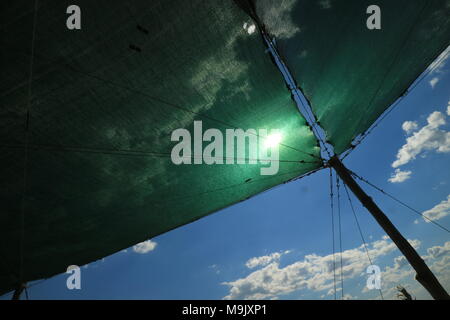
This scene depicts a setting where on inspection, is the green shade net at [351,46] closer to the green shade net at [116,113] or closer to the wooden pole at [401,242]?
the green shade net at [116,113]

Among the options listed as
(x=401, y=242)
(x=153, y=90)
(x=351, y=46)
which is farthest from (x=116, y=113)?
(x=401, y=242)

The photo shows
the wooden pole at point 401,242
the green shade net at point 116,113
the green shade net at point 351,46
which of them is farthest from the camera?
the wooden pole at point 401,242

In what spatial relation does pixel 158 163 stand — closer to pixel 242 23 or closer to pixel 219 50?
pixel 219 50

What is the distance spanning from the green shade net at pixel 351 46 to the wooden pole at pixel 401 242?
1241 mm

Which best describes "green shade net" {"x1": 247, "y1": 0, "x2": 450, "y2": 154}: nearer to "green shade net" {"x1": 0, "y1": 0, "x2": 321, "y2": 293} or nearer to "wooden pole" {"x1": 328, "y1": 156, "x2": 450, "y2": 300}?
"green shade net" {"x1": 0, "y1": 0, "x2": 321, "y2": 293}

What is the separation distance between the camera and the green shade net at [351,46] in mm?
3283

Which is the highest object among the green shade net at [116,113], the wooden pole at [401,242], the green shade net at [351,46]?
the green shade net at [351,46]

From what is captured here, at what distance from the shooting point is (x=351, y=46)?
3.74m

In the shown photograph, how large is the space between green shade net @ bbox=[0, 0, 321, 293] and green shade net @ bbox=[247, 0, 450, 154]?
1.27 feet

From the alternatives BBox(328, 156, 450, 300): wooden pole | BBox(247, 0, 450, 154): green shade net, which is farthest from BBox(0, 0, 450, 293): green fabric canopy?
BBox(328, 156, 450, 300): wooden pole

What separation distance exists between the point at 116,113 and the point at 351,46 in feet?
11.8

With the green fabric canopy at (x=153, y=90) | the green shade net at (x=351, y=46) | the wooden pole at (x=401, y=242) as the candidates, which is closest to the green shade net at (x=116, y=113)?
the green fabric canopy at (x=153, y=90)

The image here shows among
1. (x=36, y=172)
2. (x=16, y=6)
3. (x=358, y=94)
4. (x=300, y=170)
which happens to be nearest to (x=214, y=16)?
(x=16, y=6)

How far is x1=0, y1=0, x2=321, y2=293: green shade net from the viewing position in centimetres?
275
